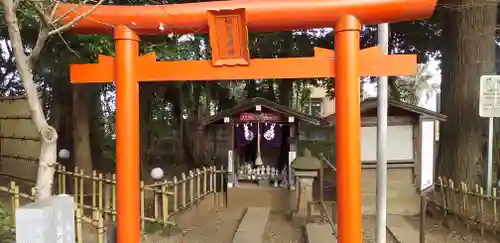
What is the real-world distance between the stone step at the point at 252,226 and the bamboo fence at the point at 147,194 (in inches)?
49.2

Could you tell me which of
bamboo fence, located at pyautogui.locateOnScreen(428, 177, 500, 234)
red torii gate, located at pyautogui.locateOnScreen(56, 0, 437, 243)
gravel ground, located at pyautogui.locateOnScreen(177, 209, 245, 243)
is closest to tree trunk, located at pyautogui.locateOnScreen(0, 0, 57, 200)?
red torii gate, located at pyautogui.locateOnScreen(56, 0, 437, 243)

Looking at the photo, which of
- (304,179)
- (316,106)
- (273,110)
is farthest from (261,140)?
(316,106)

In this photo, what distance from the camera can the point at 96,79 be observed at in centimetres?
504

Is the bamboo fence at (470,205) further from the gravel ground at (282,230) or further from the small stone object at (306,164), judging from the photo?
the gravel ground at (282,230)

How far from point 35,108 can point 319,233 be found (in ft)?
19.8

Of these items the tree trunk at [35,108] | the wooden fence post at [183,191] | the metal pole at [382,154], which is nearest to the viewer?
the tree trunk at [35,108]

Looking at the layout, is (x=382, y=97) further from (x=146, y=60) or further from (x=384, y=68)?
(x=146, y=60)

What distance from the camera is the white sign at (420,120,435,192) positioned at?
23.1 feet

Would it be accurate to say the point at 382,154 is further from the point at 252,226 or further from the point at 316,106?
the point at 316,106

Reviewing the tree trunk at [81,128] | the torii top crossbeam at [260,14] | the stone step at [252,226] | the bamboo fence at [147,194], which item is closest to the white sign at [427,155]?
the stone step at [252,226]

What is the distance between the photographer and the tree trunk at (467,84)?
9523 millimetres

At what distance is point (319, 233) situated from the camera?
816 centimetres

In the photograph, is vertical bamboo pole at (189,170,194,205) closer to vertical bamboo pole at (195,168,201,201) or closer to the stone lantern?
vertical bamboo pole at (195,168,201,201)

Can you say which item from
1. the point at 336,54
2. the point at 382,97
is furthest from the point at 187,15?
the point at 382,97
